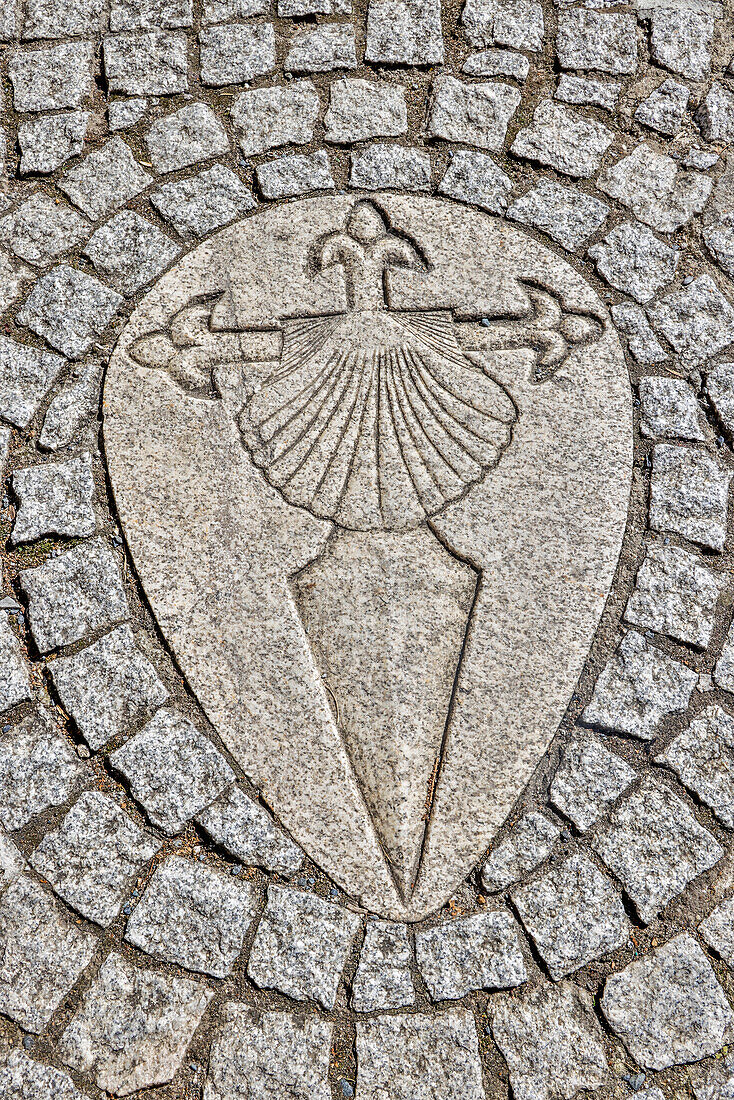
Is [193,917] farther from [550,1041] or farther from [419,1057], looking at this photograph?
[550,1041]

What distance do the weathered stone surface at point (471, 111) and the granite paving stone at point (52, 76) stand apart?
1277 millimetres

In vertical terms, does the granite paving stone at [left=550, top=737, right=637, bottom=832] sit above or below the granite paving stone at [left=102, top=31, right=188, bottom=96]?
below

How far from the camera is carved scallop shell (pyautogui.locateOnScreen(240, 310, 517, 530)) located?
2.56 metres

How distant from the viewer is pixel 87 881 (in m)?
2.24

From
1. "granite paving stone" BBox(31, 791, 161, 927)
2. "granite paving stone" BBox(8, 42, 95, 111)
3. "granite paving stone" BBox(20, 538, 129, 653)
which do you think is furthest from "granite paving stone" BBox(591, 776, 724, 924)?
"granite paving stone" BBox(8, 42, 95, 111)

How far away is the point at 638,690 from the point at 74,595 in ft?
5.26

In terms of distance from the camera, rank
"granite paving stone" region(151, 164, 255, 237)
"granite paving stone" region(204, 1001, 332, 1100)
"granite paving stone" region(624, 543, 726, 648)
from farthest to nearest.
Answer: "granite paving stone" region(151, 164, 255, 237) → "granite paving stone" region(624, 543, 726, 648) → "granite paving stone" region(204, 1001, 332, 1100)

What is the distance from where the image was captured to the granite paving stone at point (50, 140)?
313 cm

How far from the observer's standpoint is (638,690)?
97.1 inches

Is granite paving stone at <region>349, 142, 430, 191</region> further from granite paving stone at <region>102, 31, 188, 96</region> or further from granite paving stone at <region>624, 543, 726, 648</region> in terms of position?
granite paving stone at <region>624, 543, 726, 648</region>

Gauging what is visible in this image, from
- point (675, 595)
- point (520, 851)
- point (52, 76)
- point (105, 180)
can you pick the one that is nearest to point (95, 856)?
point (520, 851)

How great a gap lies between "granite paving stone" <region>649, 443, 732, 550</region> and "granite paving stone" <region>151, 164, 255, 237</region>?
5.36 ft

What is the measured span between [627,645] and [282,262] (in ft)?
5.31

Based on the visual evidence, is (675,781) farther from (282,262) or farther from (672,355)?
(282,262)
